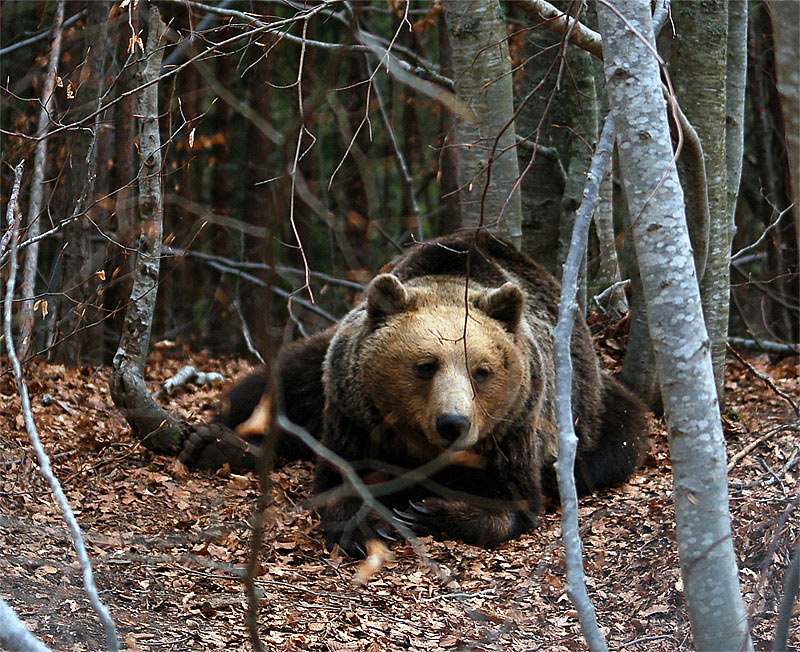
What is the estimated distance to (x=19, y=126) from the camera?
330 inches

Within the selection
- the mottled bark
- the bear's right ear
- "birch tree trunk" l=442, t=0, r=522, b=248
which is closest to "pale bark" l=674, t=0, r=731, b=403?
"birch tree trunk" l=442, t=0, r=522, b=248

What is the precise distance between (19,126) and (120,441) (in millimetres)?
3789

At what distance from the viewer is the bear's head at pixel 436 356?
517cm

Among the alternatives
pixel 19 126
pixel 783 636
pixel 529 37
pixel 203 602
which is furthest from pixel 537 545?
pixel 19 126

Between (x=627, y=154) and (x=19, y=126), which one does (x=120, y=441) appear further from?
(x=627, y=154)

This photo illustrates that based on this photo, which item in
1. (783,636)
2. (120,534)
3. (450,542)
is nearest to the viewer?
(783,636)

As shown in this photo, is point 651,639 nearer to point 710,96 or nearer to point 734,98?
point 710,96

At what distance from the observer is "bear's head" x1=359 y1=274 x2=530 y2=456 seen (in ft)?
17.0

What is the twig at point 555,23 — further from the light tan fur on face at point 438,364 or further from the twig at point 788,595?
the twig at point 788,595

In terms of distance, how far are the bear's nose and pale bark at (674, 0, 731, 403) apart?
230 cm

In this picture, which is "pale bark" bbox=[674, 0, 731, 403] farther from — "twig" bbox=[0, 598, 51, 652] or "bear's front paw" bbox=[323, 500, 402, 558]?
"twig" bbox=[0, 598, 51, 652]

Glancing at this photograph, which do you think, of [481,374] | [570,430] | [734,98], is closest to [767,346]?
[734,98]

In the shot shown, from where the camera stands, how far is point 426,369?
5.24 m

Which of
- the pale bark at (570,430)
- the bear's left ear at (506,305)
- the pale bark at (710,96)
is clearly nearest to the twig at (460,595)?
the pale bark at (570,430)
